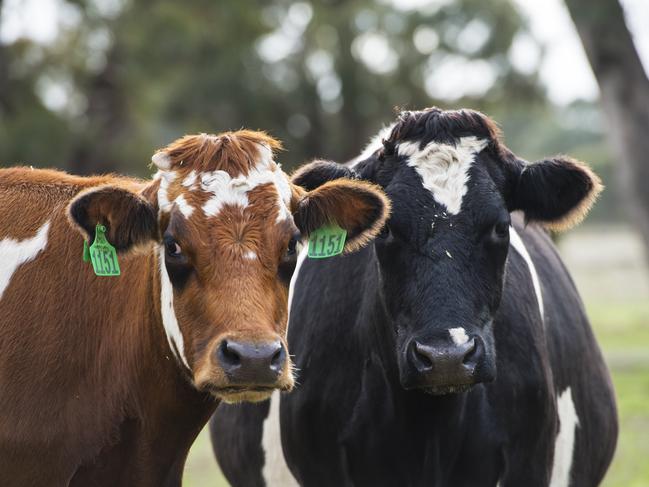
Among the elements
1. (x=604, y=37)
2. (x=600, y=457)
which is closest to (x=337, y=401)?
(x=600, y=457)

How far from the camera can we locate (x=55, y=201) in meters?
5.30

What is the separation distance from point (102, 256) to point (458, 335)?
1.52 meters

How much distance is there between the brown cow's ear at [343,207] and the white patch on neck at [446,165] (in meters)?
0.29

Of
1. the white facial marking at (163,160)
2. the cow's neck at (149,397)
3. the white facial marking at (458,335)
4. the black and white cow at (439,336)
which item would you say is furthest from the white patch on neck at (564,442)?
the white facial marking at (163,160)

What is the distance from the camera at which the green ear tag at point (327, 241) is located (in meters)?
4.94

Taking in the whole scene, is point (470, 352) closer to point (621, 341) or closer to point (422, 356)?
point (422, 356)

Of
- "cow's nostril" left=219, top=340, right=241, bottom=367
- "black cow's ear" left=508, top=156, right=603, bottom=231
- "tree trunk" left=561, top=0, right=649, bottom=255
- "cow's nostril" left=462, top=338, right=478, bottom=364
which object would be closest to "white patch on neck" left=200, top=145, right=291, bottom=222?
"cow's nostril" left=219, top=340, right=241, bottom=367

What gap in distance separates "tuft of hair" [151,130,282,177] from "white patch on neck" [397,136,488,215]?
2.35 ft

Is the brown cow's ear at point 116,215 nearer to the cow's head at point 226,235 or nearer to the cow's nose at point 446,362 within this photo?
the cow's head at point 226,235

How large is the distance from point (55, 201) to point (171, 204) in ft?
2.95

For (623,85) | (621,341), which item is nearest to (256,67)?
(621,341)

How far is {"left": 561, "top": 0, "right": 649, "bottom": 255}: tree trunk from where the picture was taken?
506 inches

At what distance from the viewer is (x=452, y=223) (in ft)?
16.4

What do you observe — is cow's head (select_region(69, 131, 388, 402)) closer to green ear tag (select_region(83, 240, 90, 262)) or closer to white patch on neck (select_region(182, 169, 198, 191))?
white patch on neck (select_region(182, 169, 198, 191))
